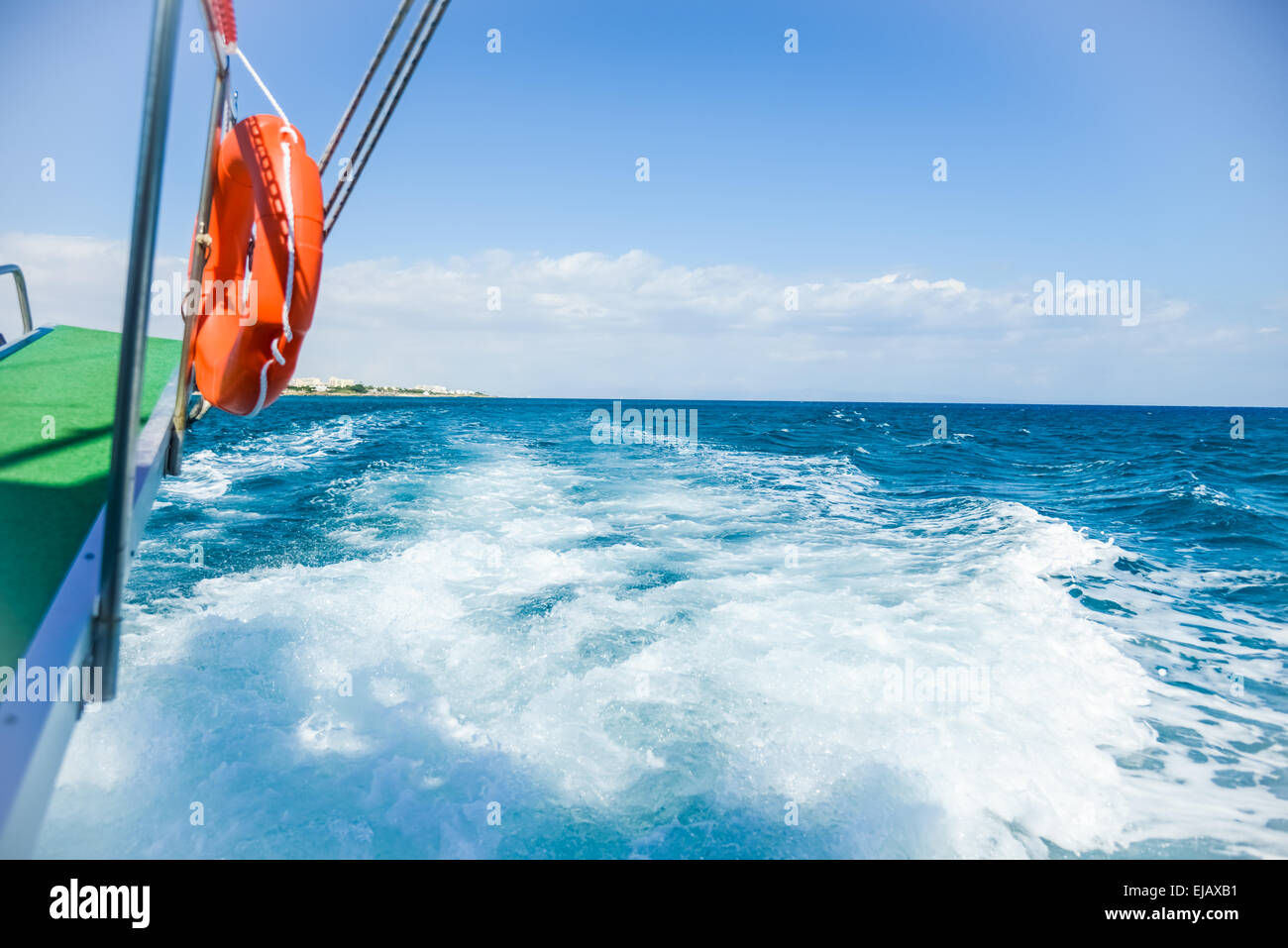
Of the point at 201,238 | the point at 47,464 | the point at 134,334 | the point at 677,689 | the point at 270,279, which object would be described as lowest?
the point at 677,689

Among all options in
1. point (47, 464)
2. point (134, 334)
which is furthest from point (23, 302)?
point (134, 334)

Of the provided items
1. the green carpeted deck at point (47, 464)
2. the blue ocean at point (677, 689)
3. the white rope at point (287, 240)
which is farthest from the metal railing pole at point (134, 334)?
the blue ocean at point (677, 689)

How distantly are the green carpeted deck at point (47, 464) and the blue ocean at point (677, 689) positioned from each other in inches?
46.3

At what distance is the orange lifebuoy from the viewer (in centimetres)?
220

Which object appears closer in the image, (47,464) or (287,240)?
(287,240)

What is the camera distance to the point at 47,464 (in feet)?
9.23

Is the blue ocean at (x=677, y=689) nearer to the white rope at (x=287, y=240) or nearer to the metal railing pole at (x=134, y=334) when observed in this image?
the metal railing pole at (x=134, y=334)

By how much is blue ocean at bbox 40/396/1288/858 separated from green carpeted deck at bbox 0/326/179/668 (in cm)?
118

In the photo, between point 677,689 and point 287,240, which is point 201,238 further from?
point 677,689

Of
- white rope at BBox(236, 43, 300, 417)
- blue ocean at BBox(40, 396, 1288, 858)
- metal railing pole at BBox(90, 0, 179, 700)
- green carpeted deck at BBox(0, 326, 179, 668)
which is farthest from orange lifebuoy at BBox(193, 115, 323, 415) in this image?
blue ocean at BBox(40, 396, 1288, 858)

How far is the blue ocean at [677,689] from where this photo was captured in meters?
2.73

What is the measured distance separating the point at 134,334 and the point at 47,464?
1968mm

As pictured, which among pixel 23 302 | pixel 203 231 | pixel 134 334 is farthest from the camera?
pixel 23 302
